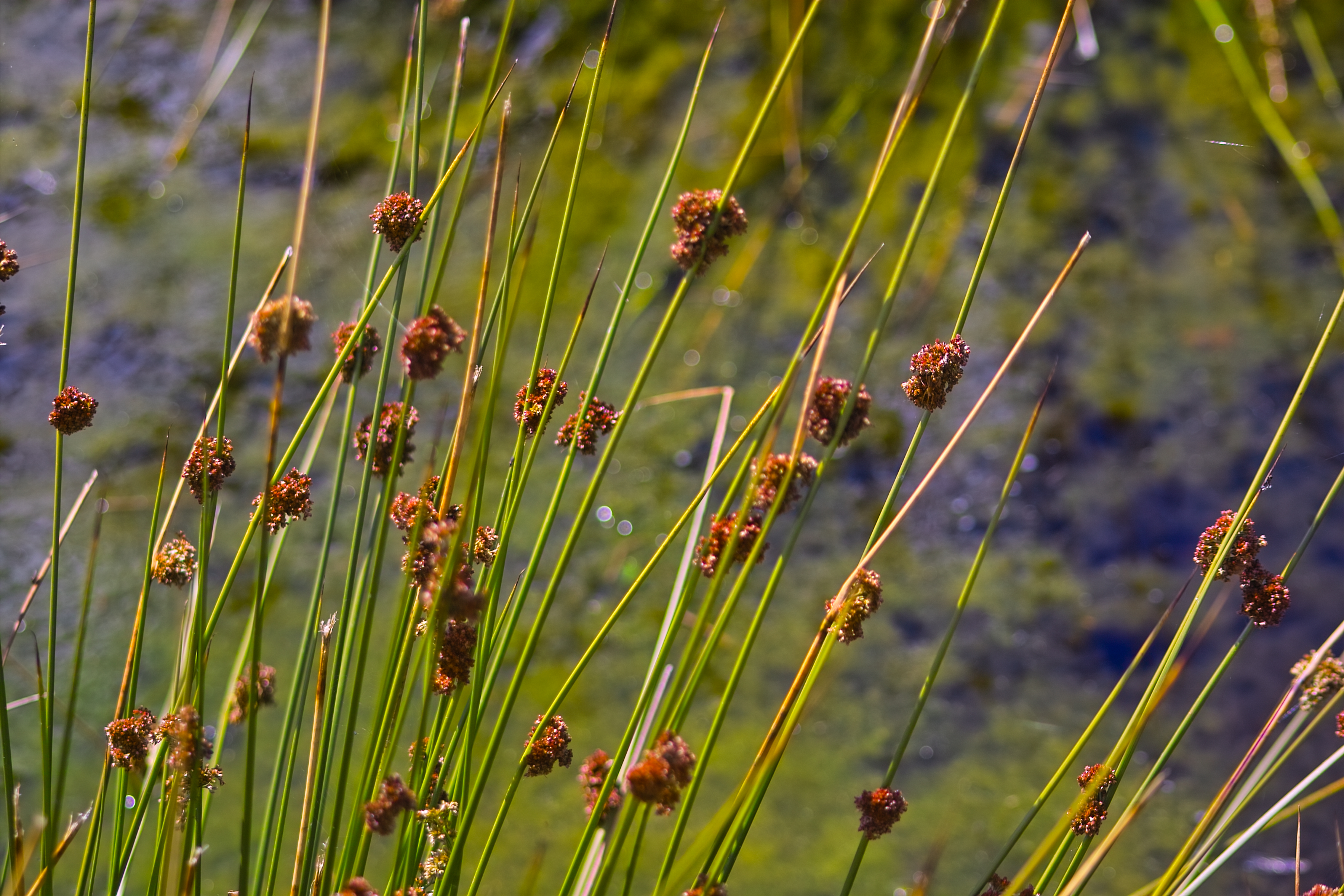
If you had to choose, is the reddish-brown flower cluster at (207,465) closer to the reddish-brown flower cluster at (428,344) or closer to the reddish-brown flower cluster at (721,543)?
the reddish-brown flower cluster at (428,344)

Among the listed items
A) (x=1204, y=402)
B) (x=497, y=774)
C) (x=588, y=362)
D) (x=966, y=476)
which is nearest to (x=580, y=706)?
(x=497, y=774)

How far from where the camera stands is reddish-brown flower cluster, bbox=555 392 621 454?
0.65 meters

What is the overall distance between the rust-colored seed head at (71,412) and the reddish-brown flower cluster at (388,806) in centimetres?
33

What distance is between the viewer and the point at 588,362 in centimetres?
153

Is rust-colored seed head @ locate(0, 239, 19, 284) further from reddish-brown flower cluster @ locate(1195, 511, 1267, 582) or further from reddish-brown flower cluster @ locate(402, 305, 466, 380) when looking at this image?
reddish-brown flower cluster @ locate(1195, 511, 1267, 582)

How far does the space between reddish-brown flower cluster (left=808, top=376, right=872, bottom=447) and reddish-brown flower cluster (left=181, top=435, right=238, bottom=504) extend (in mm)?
379

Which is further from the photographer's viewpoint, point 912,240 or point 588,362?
point 588,362

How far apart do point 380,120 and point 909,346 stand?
1039 mm

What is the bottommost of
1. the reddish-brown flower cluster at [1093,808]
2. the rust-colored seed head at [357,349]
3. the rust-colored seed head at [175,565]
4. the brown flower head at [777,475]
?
the reddish-brown flower cluster at [1093,808]

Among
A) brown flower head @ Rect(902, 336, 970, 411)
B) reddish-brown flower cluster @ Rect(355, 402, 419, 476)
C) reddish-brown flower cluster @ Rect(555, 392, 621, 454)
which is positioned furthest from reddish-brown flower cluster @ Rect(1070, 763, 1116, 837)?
reddish-brown flower cluster @ Rect(355, 402, 419, 476)

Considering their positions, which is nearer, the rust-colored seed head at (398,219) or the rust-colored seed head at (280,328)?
the rust-colored seed head at (280,328)

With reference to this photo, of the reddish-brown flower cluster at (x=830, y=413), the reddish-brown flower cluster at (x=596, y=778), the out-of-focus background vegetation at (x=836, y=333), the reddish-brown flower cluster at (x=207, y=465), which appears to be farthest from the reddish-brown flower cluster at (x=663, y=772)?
the out-of-focus background vegetation at (x=836, y=333)

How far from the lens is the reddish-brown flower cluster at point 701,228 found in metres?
0.57

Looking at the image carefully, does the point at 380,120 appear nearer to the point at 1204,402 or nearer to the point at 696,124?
the point at 696,124
